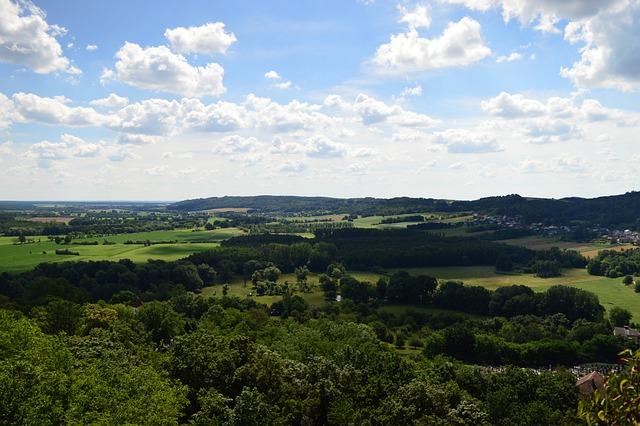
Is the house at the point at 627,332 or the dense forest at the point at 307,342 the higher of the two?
the dense forest at the point at 307,342

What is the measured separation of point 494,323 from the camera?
94.9 meters

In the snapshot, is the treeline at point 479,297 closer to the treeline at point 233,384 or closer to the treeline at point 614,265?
the treeline at point 614,265

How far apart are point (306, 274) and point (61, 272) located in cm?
6524

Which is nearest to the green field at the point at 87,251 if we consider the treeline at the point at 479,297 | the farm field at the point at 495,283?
the farm field at the point at 495,283

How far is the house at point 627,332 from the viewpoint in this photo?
86.1m

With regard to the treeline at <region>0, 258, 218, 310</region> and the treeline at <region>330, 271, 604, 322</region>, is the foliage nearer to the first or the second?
the treeline at <region>0, 258, 218, 310</region>

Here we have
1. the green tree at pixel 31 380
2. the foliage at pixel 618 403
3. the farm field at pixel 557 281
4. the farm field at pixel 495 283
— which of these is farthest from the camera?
the farm field at pixel 557 281

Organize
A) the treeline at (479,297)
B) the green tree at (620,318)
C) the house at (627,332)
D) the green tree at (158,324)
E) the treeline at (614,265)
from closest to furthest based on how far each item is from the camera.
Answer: the green tree at (158,324) < the house at (627,332) < the green tree at (620,318) < the treeline at (479,297) < the treeline at (614,265)

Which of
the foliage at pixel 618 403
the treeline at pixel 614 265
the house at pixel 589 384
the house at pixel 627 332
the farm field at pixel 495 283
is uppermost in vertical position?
the foliage at pixel 618 403

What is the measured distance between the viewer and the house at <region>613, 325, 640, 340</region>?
86062 millimetres

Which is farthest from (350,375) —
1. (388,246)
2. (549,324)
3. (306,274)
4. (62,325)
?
(388,246)

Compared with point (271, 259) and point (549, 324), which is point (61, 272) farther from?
point (549, 324)

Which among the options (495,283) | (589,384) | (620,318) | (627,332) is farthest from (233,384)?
(495,283)

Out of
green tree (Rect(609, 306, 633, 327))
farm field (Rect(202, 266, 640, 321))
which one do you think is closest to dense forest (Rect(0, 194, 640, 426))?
green tree (Rect(609, 306, 633, 327))
